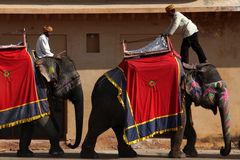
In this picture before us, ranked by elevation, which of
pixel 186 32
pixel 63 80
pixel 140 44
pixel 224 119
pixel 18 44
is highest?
pixel 186 32

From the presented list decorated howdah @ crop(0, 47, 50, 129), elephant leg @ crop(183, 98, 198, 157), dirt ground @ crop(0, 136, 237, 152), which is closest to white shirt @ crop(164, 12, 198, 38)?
elephant leg @ crop(183, 98, 198, 157)

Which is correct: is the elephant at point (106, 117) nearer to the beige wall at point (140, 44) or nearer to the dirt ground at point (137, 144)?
the dirt ground at point (137, 144)

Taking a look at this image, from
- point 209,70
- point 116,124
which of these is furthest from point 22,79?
point 209,70

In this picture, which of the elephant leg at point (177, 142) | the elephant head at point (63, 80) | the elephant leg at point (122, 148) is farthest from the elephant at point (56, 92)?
the elephant leg at point (177, 142)

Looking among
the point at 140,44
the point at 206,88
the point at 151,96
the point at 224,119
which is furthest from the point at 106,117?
the point at 140,44

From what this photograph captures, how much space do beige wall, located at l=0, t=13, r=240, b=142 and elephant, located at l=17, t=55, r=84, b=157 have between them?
2821 millimetres

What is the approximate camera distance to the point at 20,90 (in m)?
18.2

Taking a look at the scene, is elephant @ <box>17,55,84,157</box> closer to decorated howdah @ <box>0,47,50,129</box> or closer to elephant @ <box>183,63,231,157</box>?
decorated howdah @ <box>0,47,50,129</box>

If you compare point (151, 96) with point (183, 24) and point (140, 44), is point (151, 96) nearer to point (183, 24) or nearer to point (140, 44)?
point (183, 24)

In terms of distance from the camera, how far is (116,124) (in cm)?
1828

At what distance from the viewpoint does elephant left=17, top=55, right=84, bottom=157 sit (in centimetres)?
1834

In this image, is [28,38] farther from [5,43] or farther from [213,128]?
[213,128]

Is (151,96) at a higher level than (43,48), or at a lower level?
lower

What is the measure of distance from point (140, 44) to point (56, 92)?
3719mm
